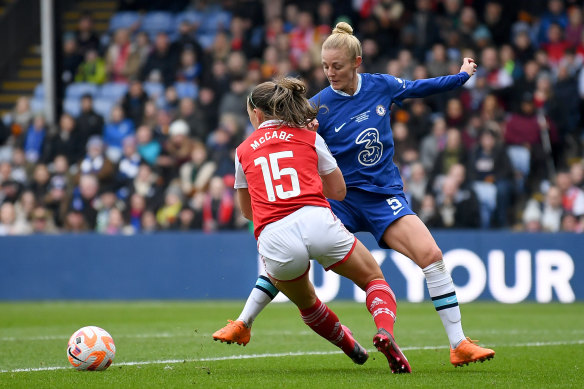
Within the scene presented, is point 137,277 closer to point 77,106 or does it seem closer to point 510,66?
point 77,106

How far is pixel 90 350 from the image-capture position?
262 inches

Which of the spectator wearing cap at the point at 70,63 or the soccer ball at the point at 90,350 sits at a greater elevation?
the spectator wearing cap at the point at 70,63

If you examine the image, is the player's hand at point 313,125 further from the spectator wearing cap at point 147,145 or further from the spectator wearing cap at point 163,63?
the spectator wearing cap at point 163,63

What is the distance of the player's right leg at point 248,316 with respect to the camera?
22.1 ft

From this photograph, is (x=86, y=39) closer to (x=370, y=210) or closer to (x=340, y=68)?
(x=340, y=68)

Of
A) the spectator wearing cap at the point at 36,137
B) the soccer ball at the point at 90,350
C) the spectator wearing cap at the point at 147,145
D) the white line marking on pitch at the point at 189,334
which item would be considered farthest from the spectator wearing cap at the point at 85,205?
the soccer ball at the point at 90,350

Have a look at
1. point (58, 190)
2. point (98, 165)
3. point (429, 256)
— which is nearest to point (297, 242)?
point (429, 256)

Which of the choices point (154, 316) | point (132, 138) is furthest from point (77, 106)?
point (154, 316)

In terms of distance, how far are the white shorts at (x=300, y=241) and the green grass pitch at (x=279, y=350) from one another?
0.71 meters

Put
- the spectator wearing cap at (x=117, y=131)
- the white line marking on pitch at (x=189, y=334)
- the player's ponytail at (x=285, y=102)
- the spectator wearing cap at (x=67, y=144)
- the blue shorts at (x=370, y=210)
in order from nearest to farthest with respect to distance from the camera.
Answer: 1. the player's ponytail at (x=285, y=102)
2. the blue shorts at (x=370, y=210)
3. the white line marking on pitch at (x=189, y=334)
4. the spectator wearing cap at (x=67, y=144)
5. the spectator wearing cap at (x=117, y=131)

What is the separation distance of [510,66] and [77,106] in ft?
27.4

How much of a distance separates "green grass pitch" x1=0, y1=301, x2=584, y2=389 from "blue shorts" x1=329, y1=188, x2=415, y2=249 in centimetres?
98

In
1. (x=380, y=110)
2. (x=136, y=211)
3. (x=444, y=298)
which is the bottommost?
(x=136, y=211)

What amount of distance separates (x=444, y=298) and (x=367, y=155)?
110cm
